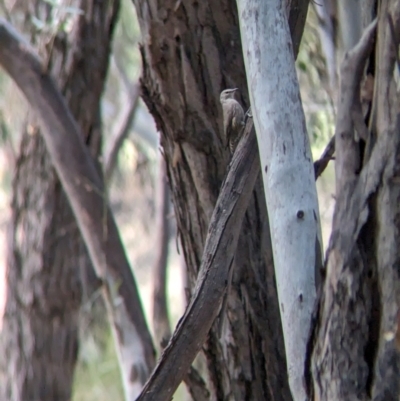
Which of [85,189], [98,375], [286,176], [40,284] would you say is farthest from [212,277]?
[98,375]

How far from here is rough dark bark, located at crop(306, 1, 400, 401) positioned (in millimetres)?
945

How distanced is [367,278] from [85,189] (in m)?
1.50

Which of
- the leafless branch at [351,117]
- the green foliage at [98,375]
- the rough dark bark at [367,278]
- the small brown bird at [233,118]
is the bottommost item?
the green foliage at [98,375]

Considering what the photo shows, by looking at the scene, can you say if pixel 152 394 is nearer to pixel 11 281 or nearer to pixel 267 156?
pixel 267 156

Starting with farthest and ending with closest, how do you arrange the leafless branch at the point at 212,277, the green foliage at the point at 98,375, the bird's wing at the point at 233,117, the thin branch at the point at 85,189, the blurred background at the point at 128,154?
1. the green foliage at the point at 98,375
2. the blurred background at the point at 128,154
3. the thin branch at the point at 85,189
4. the bird's wing at the point at 233,117
5. the leafless branch at the point at 212,277

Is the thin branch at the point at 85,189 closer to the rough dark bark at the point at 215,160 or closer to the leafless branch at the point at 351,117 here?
the rough dark bark at the point at 215,160

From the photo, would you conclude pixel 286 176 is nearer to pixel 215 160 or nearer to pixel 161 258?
pixel 215 160

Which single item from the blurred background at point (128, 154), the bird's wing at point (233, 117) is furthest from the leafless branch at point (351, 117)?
the blurred background at point (128, 154)

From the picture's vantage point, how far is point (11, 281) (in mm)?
3129

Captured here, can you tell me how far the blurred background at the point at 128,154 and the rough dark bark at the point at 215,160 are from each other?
385mm

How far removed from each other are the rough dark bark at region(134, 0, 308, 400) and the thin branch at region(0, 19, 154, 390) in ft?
2.44

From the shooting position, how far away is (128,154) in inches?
195

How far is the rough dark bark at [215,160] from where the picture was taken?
5.26ft

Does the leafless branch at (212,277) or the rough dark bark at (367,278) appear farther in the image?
the leafless branch at (212,277)
